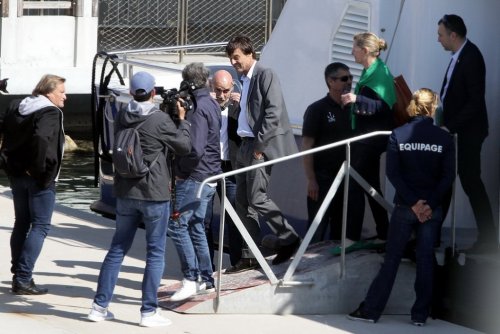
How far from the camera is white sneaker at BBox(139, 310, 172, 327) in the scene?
8320mm

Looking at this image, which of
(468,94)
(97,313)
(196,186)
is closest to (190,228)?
(196,186)

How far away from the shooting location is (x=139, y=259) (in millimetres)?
10703

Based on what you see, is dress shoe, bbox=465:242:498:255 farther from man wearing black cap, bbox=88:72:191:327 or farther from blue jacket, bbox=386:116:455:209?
man wearing black cap, bbox=88:72:191:327

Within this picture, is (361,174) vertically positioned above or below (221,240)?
above

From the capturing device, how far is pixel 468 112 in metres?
8.80

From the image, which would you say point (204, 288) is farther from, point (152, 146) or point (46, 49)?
point (46, 49)

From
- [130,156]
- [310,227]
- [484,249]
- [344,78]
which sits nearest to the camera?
[130,156]

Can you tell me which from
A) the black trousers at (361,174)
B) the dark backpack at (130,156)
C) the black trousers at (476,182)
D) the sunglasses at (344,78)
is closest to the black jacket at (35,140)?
the dark backpack at (130,156)

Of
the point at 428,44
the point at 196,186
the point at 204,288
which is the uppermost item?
the point at 428,44

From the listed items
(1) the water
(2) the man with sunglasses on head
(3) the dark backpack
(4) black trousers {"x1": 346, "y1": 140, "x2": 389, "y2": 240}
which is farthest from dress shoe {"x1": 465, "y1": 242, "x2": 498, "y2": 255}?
(1) the water

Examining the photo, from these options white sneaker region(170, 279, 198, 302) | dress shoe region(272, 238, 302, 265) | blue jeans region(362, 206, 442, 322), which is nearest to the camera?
blue jeans region(362, 206, 442, 322)

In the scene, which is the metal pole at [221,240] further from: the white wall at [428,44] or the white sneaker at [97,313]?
the white wall at [428,44]

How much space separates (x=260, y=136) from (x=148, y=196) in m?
1.14

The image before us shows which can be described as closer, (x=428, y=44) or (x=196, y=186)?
(x=196, y=186)
